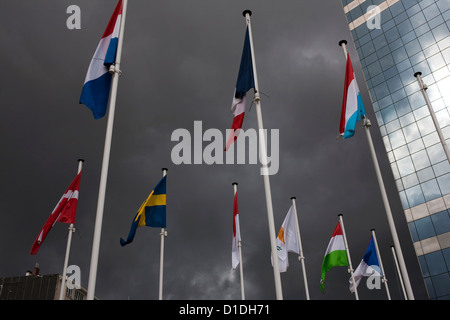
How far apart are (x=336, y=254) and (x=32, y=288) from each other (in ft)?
174

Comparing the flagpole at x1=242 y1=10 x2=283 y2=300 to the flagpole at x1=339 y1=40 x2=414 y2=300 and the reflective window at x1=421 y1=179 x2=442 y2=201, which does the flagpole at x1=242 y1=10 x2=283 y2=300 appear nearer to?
the flagpole at x1=339 y1=40 x2=414 y2=300

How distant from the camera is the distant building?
62.9m

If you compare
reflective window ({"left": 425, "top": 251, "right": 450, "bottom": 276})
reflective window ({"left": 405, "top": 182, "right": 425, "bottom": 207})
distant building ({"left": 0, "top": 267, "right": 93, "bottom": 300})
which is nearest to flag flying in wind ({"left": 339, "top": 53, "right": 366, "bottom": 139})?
reflective window ({"left": 425, "top": 251, "right": 450, "bottom": 276})

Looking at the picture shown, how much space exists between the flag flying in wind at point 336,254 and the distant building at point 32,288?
47.2 metres

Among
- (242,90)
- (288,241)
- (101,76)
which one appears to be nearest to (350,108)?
(242,90)

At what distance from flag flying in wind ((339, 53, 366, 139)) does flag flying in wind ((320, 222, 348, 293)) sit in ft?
46.5

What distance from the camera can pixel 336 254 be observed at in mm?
29969

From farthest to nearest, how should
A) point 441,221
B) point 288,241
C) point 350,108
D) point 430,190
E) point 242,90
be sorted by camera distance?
point 430,190, point 441,221, point 288,241, point 350,108, point 242,90

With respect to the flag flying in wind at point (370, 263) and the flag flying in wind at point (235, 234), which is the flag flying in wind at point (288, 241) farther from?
the flag flying in wind at point (370, 263)

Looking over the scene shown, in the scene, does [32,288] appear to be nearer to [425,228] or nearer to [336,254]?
[336,254]

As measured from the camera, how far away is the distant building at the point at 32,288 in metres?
62.9

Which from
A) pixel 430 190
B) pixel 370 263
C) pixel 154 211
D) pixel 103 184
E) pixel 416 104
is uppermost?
pixel 416 104

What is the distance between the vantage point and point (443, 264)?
53906 millimetres
